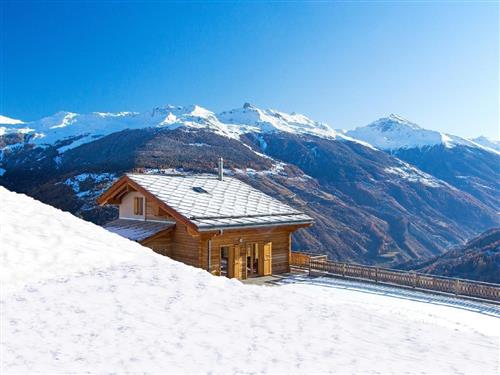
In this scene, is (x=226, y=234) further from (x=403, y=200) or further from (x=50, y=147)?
(x=50, y=147)

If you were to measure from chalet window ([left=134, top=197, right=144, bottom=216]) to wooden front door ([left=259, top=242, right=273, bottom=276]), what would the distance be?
6.09 meters

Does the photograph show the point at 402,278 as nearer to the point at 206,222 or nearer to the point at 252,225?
the point at 252,225

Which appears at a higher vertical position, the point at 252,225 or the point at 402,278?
the point at 252,225

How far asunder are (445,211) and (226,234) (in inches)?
5315

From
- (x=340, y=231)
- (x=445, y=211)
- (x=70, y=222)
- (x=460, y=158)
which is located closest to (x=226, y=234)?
(x=70, y=222)

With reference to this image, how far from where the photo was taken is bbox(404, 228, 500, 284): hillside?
50.8 metres

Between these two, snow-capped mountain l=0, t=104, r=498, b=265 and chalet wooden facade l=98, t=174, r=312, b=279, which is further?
snow-capped mountain l=0, t=104, r=498, b=265

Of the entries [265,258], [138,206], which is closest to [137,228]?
[138,206]

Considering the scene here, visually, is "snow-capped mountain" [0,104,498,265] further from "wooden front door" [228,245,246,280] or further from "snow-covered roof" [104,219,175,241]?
"wooden front door" [228,245,246,280]

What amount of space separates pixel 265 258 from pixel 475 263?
44222 mm

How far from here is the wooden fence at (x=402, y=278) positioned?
53.3 ft

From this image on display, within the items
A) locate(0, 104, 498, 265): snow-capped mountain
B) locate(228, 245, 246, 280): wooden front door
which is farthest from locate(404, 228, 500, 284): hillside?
locate(228, 245, 246, 280): wooden front door

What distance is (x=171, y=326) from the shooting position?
23.2ft

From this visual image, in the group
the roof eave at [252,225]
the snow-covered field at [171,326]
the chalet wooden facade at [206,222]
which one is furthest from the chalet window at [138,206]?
the snow-covered field at [171,326]
